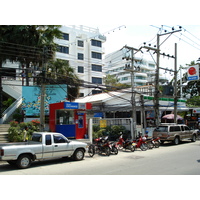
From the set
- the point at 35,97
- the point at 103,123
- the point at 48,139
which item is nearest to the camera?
the point at 48,139

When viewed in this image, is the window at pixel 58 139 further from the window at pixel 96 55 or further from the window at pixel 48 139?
the window at pixel 96 55

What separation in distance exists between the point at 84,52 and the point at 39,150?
37.0 metres

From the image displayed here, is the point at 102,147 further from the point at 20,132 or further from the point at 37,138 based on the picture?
the point at 20,132

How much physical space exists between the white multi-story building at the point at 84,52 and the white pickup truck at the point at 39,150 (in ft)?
100

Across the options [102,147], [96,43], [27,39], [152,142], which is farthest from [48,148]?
[96,43]

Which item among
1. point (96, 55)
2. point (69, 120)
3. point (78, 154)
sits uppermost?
point (96, 55)

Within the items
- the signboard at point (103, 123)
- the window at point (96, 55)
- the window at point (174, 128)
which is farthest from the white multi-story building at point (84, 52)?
the window at point (174, 128)

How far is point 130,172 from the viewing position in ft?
27.1

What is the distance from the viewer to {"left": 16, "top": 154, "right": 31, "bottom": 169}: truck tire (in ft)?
30.0

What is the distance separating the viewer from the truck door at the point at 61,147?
10.3m

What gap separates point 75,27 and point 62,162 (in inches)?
1519

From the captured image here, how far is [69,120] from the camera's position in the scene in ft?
55.6

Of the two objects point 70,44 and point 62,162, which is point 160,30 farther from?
point 70,44
